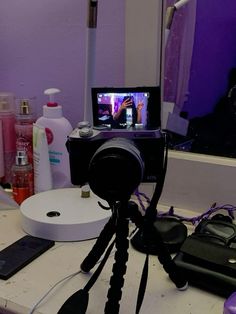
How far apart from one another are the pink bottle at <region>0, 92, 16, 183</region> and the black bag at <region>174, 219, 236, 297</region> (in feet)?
1.68

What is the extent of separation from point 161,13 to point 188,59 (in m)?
0.11

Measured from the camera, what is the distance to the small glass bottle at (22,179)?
909mm

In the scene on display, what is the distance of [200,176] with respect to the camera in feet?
2.95

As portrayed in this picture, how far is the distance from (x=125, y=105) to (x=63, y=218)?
0.23 metres

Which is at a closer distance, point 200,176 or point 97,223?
point 97,223

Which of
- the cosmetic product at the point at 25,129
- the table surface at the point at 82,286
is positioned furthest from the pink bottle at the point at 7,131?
the table surface at the point at 82,286

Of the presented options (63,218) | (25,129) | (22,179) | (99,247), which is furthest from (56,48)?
(99,247)

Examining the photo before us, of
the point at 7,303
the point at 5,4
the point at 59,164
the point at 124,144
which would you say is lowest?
the point at 7,303

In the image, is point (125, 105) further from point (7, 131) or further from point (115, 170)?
point (7, 131)

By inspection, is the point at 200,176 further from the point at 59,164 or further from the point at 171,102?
the point at 59,164

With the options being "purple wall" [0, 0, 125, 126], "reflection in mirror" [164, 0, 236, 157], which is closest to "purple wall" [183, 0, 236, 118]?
"reflection in mirror" [164, 0, 236, 157]

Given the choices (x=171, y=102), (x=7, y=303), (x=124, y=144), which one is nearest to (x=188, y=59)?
(x=171, y=102)

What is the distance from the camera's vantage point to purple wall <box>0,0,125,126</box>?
3.10ft

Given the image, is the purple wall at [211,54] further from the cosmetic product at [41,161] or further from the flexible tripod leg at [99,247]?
the flexible tripod leg at [99,247]
